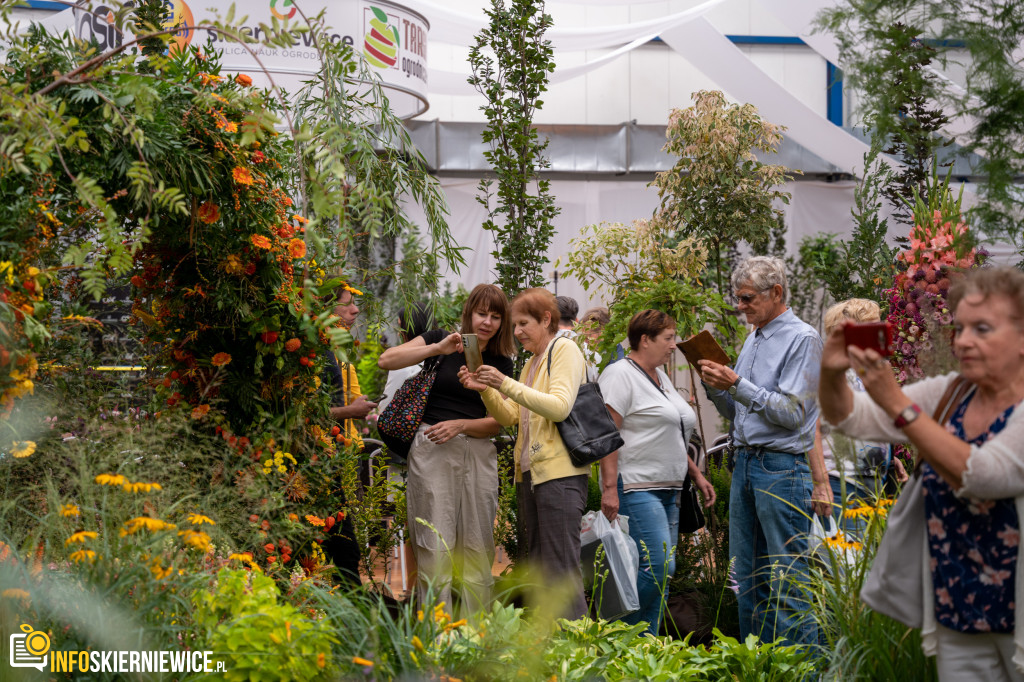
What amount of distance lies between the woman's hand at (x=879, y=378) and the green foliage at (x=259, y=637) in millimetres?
1249

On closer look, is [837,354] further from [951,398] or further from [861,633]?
[861,633]

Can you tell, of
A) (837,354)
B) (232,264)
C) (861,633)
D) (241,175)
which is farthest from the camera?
(232,264)

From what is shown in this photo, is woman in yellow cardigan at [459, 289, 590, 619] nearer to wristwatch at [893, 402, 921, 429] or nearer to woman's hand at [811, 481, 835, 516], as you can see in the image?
woman's hand at [811, 481, 835, 516]

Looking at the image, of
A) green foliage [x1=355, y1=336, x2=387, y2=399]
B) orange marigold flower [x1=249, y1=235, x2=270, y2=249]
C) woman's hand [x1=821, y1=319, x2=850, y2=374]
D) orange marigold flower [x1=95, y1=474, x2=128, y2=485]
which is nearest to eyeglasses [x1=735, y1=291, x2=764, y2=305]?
woman's hand [x1=821, y1=319, x2=850, y2=374]

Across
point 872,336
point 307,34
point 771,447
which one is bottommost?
point 771,447

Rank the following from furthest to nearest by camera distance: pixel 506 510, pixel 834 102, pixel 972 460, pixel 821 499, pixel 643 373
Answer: pixel 834 102
pixel 506 510
pixel 643 373
pixel 821 499
pixel 972 460

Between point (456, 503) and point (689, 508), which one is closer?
point (456, 503)

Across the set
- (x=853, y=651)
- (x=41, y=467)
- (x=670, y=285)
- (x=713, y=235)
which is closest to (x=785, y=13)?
(x=713, y=235)

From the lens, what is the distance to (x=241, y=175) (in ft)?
9.01

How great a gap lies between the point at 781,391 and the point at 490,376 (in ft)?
3.55

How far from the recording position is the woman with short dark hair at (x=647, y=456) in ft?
12.2

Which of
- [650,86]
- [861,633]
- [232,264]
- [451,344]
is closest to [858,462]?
[861,633]

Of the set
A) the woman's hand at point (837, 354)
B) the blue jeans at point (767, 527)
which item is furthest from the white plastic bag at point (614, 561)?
the woman's hand at point (837, 354)

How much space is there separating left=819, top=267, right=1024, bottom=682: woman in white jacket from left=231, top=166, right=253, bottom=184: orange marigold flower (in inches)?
71.2
